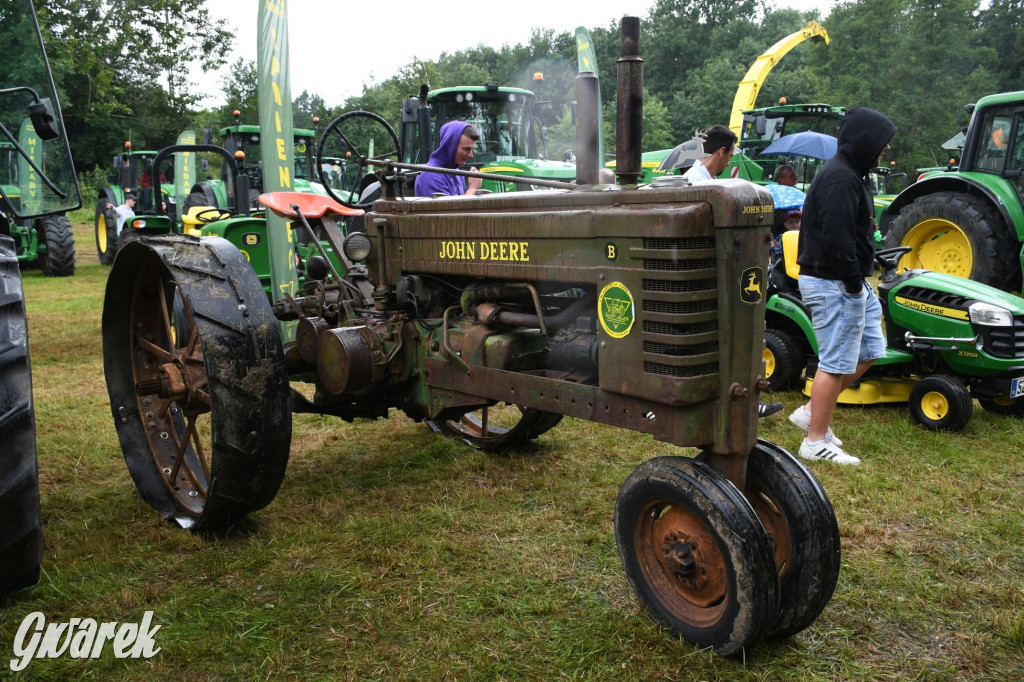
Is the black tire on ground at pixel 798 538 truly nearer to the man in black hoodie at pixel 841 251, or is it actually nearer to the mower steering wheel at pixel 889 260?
the man in black hoodie at pixel 841 251

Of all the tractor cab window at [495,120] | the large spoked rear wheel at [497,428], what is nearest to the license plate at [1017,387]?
the large spoked rear wheel at [497,428]

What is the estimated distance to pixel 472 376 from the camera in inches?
119

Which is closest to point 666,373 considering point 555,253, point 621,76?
point 555,253

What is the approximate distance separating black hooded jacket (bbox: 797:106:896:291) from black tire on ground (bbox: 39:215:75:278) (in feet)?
38.9

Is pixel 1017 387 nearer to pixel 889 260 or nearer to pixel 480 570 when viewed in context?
pixel 889 260

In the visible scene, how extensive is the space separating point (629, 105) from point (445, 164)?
192cm

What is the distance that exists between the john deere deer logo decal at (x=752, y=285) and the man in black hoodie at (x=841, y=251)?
1710 millimetres

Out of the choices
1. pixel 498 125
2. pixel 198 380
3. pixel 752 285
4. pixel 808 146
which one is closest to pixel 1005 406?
pixel 752 285

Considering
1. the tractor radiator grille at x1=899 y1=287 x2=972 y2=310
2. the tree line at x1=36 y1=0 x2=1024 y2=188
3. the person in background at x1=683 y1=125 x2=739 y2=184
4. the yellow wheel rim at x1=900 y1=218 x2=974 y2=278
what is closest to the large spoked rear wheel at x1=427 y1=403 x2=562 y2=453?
the person in background at x1=683 y1=125 x2=739 y2=184

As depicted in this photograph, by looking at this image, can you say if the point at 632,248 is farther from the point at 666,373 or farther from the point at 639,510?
the point at 639,510

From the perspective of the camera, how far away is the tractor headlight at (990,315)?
4.50 metres

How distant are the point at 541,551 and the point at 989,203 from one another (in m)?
6.09

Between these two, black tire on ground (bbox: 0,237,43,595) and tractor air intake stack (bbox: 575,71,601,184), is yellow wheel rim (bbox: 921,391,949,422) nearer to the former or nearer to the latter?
tractor air intake stack (bbox: 575,71,601,184)

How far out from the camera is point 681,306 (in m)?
2.27
